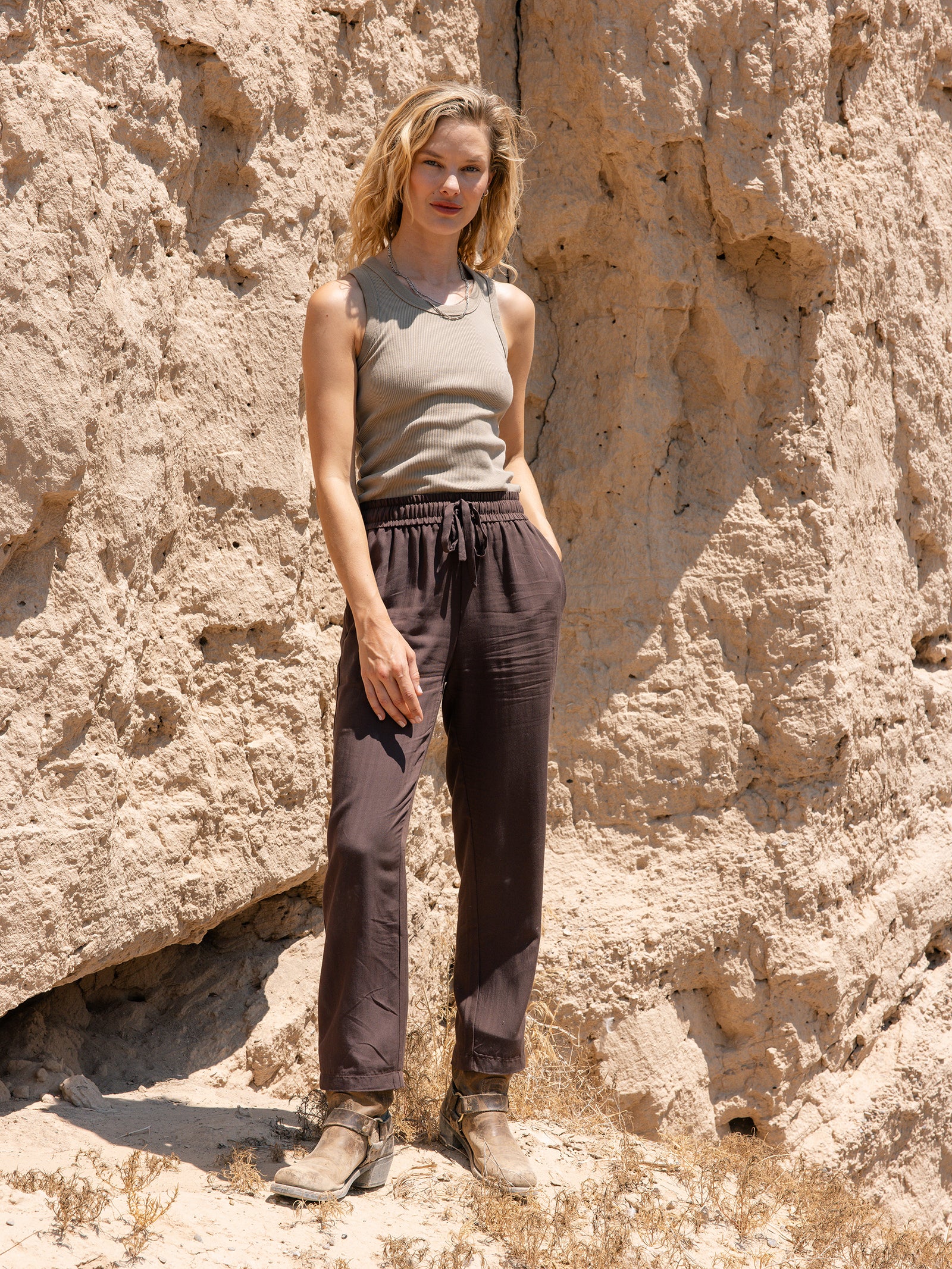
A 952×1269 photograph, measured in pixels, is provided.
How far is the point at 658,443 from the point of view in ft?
12.5

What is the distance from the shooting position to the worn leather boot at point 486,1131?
250 centimetres

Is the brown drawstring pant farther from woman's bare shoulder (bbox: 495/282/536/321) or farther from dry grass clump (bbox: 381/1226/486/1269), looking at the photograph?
woman's bare shoulder (bbox: 495/282/536/321)

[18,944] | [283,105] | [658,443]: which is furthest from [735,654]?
[18,944]

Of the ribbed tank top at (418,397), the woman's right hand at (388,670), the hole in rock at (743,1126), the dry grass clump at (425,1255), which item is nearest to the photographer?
the dry grass clump at (425,1255)

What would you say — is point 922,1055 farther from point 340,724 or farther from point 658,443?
point 340,724

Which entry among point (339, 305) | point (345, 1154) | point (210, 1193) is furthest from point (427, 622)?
point (210, 1193)

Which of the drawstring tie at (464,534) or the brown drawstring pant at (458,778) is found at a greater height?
the drawstring tie at (464,534)

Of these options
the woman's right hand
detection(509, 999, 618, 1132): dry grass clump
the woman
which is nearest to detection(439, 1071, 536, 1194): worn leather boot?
the woman

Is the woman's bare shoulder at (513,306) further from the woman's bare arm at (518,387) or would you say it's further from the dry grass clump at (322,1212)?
the dry grass clump at (322,1212)

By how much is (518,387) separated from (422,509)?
1.79 feet

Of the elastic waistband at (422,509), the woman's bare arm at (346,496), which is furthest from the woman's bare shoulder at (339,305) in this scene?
the elastic waistband at (422,509)

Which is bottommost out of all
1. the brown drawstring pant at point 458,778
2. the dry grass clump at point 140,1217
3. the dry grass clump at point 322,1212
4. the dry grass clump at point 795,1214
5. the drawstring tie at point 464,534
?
the dry grass clump at point 795,1214

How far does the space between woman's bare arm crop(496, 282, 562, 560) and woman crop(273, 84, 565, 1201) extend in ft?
0.03

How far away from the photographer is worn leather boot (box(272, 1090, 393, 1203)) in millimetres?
2283
